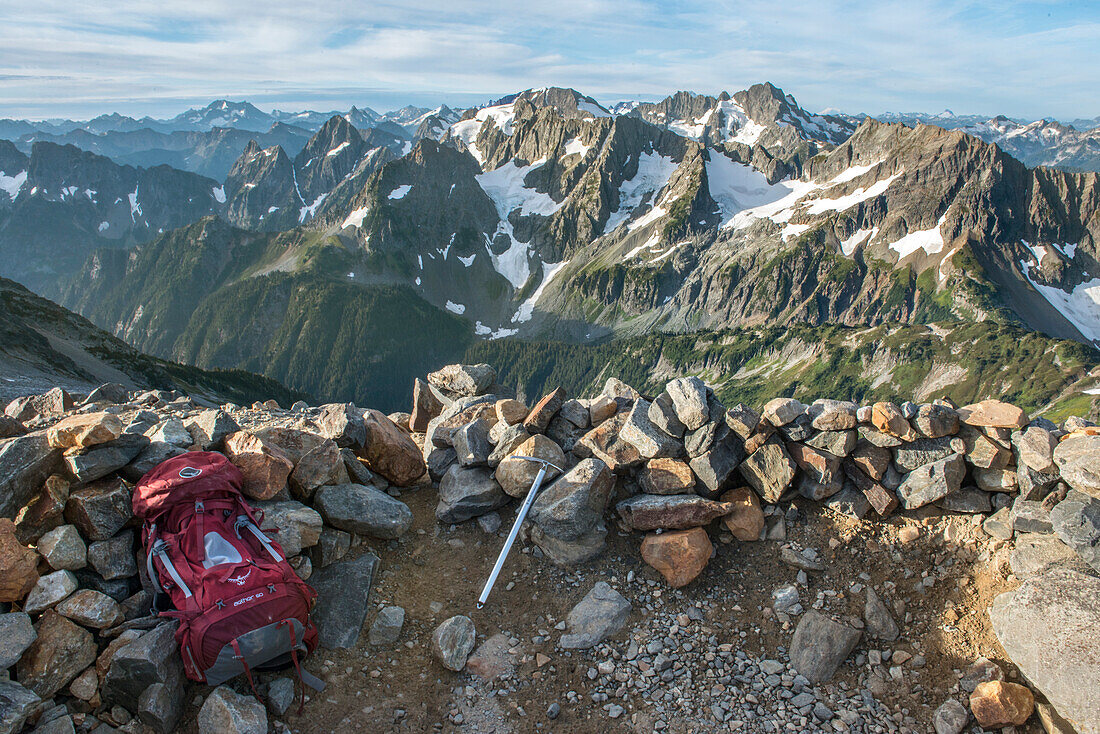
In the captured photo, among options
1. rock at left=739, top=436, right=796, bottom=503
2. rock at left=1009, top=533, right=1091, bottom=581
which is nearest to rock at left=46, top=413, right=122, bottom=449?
rock at left=739, top=436, right=796, bottom=503

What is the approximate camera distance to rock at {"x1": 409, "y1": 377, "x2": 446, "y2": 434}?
16.7 meters

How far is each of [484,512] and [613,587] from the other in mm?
3091

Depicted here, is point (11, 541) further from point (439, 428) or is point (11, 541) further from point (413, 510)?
point (439, 428)

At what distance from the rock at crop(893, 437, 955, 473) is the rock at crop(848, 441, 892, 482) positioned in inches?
8.8

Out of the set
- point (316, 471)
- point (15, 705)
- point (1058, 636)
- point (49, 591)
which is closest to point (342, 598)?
point (316, 471)

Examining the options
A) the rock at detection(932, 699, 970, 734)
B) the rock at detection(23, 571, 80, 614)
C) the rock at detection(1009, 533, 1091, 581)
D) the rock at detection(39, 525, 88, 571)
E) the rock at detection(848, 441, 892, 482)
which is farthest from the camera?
the rock at detection(848, 441, 892, 482)

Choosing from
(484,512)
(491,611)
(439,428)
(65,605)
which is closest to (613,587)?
(491,611)

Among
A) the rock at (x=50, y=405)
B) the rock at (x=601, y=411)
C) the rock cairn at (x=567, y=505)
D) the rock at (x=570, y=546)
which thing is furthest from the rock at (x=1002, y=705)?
the rock at (x=50, y=405)

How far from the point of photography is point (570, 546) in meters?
10.5

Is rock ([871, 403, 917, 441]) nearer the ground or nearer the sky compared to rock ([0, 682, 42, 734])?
nearer the sky

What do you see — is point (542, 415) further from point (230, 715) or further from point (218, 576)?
point (230, 715)

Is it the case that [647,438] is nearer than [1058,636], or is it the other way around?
[1058,636]

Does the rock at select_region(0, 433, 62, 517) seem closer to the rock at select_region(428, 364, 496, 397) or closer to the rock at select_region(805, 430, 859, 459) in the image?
the rock at select_region(428, 364, 496, 397)

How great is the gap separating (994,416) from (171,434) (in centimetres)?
1501
